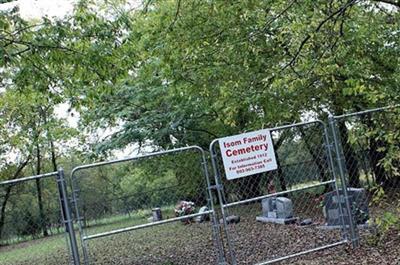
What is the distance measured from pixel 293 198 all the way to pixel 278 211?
1.78 meters

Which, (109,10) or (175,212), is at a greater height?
(109,10)

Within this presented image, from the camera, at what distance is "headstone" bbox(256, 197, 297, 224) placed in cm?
1017

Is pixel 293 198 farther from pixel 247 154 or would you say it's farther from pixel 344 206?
pixel 247 154

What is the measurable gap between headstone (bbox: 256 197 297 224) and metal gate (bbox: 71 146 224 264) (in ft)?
4.62

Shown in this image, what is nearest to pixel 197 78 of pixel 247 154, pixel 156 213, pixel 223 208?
pixel 156 213

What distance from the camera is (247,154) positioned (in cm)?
593

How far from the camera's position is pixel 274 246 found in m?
7.61

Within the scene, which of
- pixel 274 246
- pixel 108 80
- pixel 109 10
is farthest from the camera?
pixel 109 10

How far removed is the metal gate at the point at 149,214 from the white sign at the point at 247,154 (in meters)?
0.32

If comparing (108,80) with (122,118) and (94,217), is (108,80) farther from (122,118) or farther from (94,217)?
(122,118)

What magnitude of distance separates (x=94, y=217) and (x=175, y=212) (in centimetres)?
317

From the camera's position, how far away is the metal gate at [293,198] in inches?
255

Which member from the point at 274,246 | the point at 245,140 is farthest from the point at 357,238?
the point at 245,140

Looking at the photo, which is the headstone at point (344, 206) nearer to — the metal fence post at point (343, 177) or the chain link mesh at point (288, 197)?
the metal fence post at point (343, 177)
